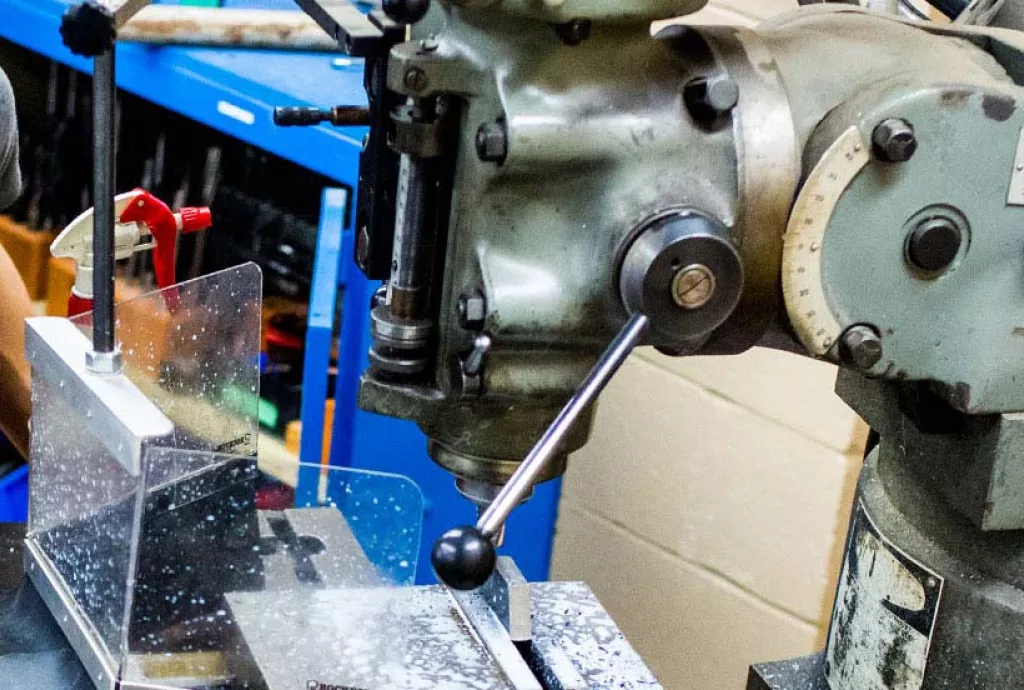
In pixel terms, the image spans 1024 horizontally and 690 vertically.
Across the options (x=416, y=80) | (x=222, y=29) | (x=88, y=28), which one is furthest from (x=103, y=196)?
(x=222, y=29)

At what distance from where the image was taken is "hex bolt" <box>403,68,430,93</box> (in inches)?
26.1

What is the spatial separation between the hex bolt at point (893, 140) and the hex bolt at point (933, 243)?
46mm

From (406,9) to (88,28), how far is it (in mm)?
173

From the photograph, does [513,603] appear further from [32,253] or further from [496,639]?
[32,253]

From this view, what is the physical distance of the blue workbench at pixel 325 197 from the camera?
1.66 metres

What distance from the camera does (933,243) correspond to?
0.70 meters

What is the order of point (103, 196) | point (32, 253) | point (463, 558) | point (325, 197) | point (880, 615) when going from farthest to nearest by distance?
point (32, 253)
point (325, 197)
point (880, 615)
point (103, 196)
point (463, 558)

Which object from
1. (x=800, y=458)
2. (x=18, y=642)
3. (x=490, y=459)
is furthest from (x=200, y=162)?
(x=490, y=459)

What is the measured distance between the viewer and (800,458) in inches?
65.6

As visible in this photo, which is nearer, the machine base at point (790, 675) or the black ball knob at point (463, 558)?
the black ball knob at point (463, 558)

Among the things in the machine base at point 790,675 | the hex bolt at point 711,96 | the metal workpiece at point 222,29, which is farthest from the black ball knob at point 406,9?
the metal workpiece at point 222,29

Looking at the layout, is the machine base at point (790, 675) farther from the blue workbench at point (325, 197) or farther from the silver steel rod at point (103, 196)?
the blue workbench at point (325, 197)

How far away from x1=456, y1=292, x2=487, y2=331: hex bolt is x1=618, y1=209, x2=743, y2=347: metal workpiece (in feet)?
0.25

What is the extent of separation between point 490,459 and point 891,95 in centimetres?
30
